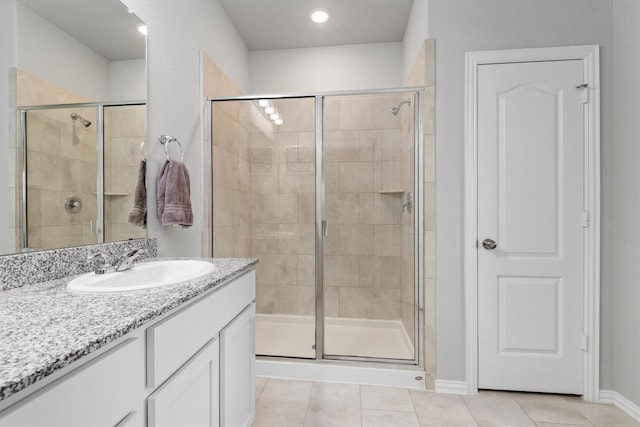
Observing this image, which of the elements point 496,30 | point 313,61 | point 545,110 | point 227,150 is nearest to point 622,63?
point 545,110

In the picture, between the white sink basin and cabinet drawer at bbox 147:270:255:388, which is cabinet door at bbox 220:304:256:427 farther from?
the white sink basin

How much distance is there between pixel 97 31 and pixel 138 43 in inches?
8.9

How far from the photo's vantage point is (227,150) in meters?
2.50

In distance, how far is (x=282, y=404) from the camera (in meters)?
1.87

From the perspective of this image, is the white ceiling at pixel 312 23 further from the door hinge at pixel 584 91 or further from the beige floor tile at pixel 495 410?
the beige floor tile at pixel 495 410

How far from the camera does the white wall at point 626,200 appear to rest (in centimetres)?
176

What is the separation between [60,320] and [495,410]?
2.12m

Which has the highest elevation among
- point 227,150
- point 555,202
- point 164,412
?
point 227,150

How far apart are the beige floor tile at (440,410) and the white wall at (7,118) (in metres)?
1.99

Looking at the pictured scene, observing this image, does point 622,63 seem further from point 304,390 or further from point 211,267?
point 304,390

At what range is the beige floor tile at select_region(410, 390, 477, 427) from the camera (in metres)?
1.71

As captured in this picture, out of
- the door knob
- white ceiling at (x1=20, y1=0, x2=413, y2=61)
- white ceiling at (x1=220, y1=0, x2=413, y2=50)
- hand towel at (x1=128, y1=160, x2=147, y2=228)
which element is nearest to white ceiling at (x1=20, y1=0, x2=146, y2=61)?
white ceiling at (x1=20, y1=0, x2=413, y2=61)

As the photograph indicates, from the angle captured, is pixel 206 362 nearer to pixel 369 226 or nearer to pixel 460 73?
pixel 369 226

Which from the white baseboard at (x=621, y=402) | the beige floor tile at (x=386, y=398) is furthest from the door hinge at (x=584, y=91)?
the beige floor tile at (x=386, y=398)
